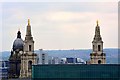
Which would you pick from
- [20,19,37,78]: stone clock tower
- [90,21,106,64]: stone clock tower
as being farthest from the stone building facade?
[90,21,106,64]: stone clock tower

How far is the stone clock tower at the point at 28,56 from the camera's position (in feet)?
361

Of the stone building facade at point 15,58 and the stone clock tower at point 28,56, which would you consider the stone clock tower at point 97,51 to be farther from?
the stone building facade at point 15,58

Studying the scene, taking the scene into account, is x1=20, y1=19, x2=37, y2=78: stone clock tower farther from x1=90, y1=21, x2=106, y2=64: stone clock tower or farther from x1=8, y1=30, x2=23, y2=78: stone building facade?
x1=90, y1=21, x2=106, y2=64: stone clock tower

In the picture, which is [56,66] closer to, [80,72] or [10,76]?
[80,72]

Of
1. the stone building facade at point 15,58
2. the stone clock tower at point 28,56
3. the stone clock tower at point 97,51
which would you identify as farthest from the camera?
the stone building facade at point 15,58

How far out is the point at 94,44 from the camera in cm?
10869

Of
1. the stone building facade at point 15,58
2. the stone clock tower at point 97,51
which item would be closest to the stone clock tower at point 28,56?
the stone building facade at point 15,58

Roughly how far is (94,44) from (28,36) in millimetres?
9945

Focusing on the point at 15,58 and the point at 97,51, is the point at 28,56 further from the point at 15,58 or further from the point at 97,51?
the point at 15,58

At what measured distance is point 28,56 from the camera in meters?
111

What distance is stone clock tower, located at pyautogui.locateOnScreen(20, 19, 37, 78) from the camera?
110000 mm

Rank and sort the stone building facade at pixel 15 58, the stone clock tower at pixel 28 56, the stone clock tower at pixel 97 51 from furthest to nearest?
the stone building facade at pixel 15 58 < the stone clock tower at pixel 28 56 < the stone clock tower at pixel 97 51

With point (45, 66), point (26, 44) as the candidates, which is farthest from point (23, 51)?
point (45, 66)

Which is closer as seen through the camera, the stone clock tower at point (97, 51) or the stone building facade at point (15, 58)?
the stone clock tower at point (97, 51)
